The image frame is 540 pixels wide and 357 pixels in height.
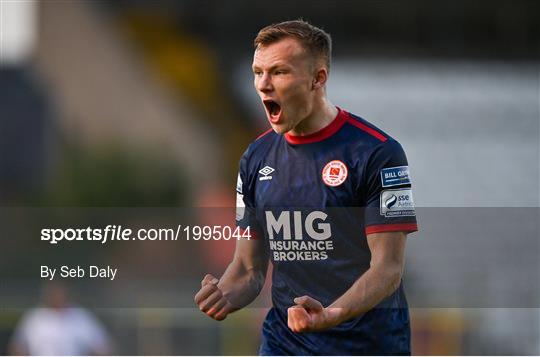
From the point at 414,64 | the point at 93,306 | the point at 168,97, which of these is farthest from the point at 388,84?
the point at 93,306

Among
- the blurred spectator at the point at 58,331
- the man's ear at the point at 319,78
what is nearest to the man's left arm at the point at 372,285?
the man's ear at the point at 319,78

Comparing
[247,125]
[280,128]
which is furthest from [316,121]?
[247,125]

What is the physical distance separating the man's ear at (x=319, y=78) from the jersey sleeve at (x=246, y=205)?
25.7 inches

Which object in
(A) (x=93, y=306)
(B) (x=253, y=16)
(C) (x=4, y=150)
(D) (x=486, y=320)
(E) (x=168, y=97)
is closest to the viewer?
(A) (x=93, y=306)

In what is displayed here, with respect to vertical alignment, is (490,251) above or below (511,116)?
below

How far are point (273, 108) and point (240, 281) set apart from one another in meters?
0.95

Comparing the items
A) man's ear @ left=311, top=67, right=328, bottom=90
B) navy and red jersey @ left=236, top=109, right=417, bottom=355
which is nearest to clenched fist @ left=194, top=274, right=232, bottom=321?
navy and red jersey @ left=236, top=109, right=417, bottom=355

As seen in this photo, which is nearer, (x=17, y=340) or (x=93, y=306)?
(x=17, y=340)

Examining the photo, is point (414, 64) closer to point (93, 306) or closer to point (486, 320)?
point (486, 320)

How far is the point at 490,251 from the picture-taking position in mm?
24266

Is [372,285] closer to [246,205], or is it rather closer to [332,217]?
[332,217]

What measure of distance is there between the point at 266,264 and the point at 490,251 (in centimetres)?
1842

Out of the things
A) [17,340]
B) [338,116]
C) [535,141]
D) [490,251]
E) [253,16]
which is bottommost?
[338,116]

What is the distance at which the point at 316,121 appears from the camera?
623cm
